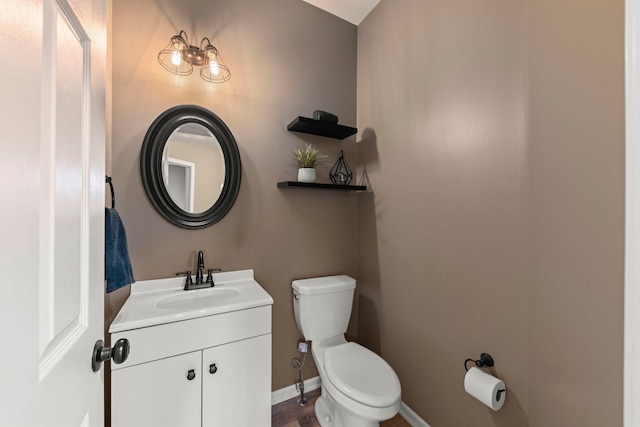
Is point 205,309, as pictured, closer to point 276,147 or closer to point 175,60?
point 276,147

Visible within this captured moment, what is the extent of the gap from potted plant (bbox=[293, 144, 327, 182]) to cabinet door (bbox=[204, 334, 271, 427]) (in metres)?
0.99

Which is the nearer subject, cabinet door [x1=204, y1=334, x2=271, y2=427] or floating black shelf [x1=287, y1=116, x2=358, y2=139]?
cabinet door [x1=204, y1=334, x2=271, y2=427]

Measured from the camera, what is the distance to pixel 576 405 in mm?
923

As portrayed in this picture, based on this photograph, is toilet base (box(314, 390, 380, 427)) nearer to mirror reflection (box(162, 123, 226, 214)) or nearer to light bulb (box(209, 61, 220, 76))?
mirror reflection (box(162, 123, 226, 214))

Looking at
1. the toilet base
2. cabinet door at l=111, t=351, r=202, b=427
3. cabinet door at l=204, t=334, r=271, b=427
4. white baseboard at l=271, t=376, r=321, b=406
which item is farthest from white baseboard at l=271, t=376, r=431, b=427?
cabinet door at l=111, t=351, r=202, b=427

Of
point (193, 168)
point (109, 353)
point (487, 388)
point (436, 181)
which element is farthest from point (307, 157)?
point (487, 388)

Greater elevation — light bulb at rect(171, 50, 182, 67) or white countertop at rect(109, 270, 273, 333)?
light bulb at rect(171, 50, 182, 67)

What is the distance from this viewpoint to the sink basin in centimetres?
131

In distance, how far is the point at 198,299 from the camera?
56.2 inches

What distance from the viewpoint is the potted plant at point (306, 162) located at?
1751mm

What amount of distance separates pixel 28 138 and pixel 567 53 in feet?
4.99

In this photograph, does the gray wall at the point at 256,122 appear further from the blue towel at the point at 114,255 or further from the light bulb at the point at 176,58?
the blue towel at the point at 114,255

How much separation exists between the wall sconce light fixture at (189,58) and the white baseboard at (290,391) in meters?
2.10

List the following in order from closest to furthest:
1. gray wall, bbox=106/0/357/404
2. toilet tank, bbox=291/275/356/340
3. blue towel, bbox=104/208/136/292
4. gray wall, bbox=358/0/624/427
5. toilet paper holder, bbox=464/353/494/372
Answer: gray wall, bbox=358/0/624/427
blue towel, bbox=104/208/136/292
toilet paper holder, bbox=464/353/494/372
gray wall, bbox=106/0/357/404
toilet tank, bbox=291/275/356/340
